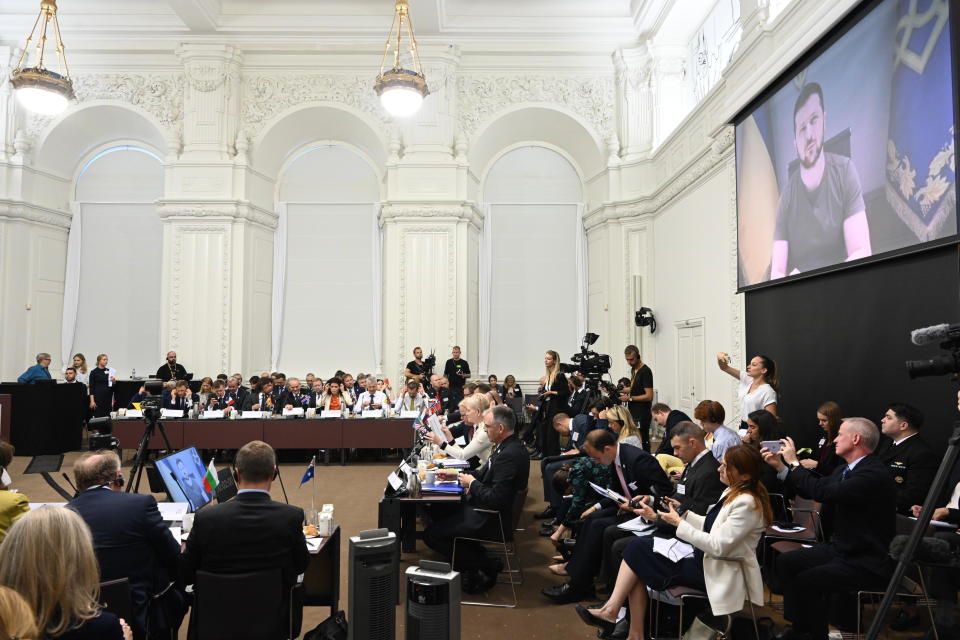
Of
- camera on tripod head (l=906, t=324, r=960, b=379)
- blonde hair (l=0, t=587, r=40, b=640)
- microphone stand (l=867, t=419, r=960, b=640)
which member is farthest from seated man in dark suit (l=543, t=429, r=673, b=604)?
blonde hair (l=0, t=587, r=40, b=640)

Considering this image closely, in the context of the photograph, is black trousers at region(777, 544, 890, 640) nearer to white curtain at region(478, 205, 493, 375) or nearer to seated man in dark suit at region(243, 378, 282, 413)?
seated man in dark suit at region(243, 378, 282, 413)

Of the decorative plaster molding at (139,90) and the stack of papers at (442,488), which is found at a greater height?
the decorative plaster molding at (139,90)

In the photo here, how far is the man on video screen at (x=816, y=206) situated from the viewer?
193 inches

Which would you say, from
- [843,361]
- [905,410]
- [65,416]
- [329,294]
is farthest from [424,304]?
[905,410]

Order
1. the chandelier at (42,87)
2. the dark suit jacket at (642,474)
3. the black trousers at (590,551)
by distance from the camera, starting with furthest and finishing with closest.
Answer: the chandelier at (42,87), the dark suit jacket at (642,474), the black trousers at (590,551)

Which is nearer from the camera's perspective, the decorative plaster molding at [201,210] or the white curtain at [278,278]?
the decorative plaster molding at [201,210]

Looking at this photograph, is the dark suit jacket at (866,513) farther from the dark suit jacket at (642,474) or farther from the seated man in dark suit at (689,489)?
the dark suit jacket at (642,474)

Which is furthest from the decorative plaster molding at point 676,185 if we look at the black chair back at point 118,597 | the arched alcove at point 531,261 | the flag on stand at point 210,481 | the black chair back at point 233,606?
the black chair back at point 118,597

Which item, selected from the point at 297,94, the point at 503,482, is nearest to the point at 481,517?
the point at 503,482

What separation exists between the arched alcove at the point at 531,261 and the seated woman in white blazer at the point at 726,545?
31.7ft

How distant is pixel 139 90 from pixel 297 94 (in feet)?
9.78

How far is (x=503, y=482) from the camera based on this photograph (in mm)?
4105

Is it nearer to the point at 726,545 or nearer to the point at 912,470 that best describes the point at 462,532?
the point at 726,545

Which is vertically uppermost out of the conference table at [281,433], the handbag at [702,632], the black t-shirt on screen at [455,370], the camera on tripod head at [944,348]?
the camera on tripod head at [944,348]
